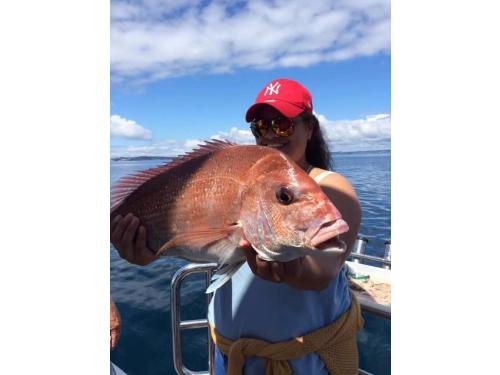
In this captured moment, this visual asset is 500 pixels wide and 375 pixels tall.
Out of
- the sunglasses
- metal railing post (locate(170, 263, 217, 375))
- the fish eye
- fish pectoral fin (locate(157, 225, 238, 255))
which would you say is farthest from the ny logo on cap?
metal railing post (locate(170, 263, 217, 375))

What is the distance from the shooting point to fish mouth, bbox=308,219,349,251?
1.06 m

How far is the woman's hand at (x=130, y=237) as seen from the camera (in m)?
1.56

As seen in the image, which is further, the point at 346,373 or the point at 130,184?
the point at 130,184

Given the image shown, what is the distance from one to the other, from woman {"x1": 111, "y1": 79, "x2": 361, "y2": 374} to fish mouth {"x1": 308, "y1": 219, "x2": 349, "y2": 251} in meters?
0.20

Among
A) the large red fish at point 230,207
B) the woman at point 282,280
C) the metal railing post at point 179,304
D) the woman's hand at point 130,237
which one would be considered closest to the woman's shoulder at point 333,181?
the woman at point 282,280

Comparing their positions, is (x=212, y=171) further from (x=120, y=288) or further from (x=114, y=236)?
(x=120, y=288)

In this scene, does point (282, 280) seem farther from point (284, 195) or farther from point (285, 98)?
point (285, 98)

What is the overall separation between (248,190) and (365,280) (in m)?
2.66

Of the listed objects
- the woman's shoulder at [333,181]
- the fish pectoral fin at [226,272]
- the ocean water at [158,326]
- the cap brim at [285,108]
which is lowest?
the ocean water at [158,326]

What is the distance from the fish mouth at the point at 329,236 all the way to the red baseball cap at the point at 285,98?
2.35 ft

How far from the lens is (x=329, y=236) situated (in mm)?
1061

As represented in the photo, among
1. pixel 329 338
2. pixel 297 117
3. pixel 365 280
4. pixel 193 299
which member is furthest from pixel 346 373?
pixel 193 299

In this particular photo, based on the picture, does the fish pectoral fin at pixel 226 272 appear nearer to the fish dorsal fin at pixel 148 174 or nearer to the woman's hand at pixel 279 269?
the woman's hand at pixel 279 269
